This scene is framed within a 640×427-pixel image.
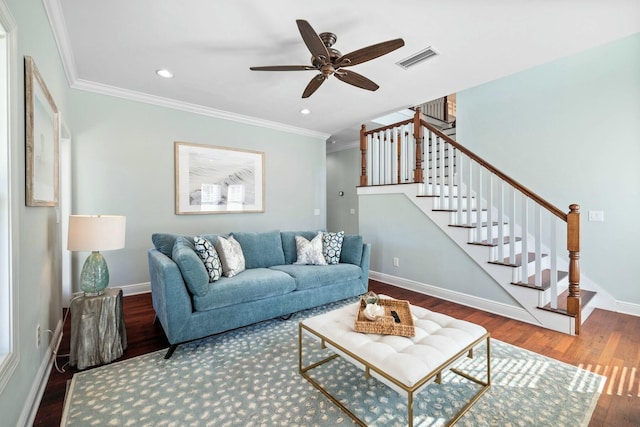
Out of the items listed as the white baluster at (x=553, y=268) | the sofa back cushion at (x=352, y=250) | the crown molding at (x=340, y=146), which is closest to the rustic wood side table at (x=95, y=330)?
the sofa back cushion at (x=352, y=250)

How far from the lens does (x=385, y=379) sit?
1350 mm

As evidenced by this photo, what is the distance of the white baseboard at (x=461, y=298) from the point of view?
9.32 feet

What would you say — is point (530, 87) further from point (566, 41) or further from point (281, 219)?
point (281, 219)

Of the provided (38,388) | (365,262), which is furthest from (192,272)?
(365,262)

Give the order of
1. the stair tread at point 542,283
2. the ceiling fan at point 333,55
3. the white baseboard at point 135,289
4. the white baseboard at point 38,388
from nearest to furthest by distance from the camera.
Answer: the white baseboard at point 38,388 < the ceiling fan at point 333,55 < the stair tread at point 542,283 < the white baseboard at point 135,289

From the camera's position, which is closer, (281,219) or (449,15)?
(449,15)

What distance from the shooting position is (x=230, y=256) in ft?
8.82

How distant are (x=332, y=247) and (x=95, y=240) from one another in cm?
223

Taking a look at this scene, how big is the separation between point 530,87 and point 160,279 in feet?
15.7

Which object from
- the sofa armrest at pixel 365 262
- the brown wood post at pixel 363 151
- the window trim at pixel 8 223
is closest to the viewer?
the window trim at pixel 8 223

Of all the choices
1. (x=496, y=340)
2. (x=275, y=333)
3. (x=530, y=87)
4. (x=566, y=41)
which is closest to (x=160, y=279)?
(x=275, y=333)

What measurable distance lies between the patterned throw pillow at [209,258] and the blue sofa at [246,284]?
7 cm

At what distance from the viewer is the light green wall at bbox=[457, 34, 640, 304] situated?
2.96 m

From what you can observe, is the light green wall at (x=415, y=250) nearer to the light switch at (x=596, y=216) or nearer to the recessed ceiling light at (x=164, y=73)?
the light switch at (x=596, y=216)
